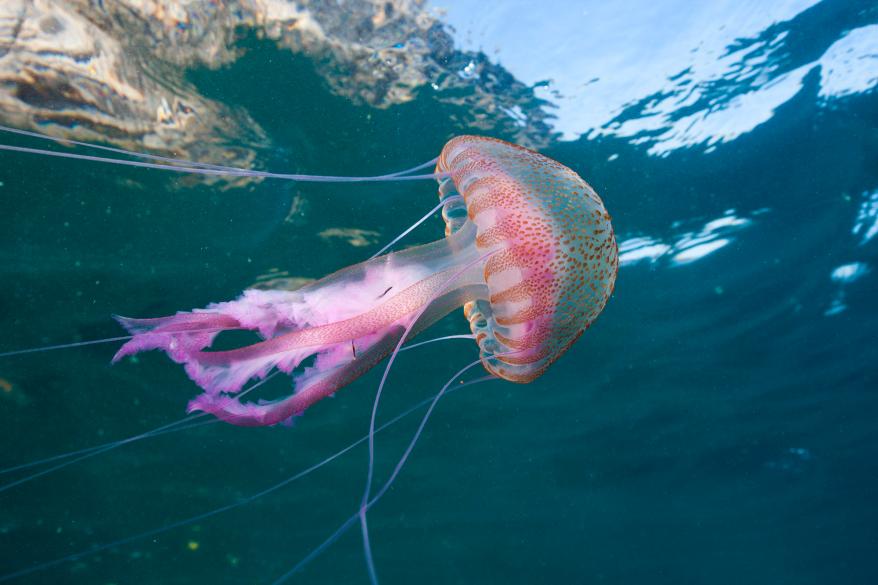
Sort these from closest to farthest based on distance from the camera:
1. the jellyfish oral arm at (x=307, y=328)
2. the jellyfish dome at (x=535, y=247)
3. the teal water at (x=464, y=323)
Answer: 1. the jellyfish oral arm at (x=307, y=328)
2. the jellyfish dome at (x=535, y=247)
3. the teal water at (x=464, y=323)

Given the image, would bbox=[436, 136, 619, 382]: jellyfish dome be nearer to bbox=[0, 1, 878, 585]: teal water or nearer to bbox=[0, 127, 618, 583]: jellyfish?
bbox=[0, 127, 618, 583]: jellyfish

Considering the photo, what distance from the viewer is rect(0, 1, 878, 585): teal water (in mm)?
5031

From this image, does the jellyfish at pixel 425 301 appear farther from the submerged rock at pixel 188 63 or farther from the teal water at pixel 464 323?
the teal water at pixel 464 323

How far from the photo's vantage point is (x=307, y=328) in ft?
6.93

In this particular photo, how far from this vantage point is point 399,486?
51.2 ft

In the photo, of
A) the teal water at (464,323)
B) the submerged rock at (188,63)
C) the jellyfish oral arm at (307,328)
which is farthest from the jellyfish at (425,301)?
the teal water at (464,323)

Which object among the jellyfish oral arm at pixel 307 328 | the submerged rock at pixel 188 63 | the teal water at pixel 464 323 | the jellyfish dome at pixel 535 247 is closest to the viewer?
the jellyfish oral arm at pixel 307 328

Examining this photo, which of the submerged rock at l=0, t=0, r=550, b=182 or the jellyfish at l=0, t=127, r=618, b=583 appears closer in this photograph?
the jellyfish at l=0, t=127, r=618, b=583

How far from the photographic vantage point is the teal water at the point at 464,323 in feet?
16.5

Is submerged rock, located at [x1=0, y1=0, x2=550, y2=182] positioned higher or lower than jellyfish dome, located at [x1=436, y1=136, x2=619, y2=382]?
higher

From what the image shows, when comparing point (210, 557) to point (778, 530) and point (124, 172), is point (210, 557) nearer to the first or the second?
point (124, 172)

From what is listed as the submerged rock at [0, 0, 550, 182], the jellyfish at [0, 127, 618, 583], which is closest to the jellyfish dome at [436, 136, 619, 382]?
the jellyfish at [0, 127, 618, 583]

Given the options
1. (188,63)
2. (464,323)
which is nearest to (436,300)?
(188,63)

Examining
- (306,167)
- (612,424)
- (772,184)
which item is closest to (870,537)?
(612,424)
